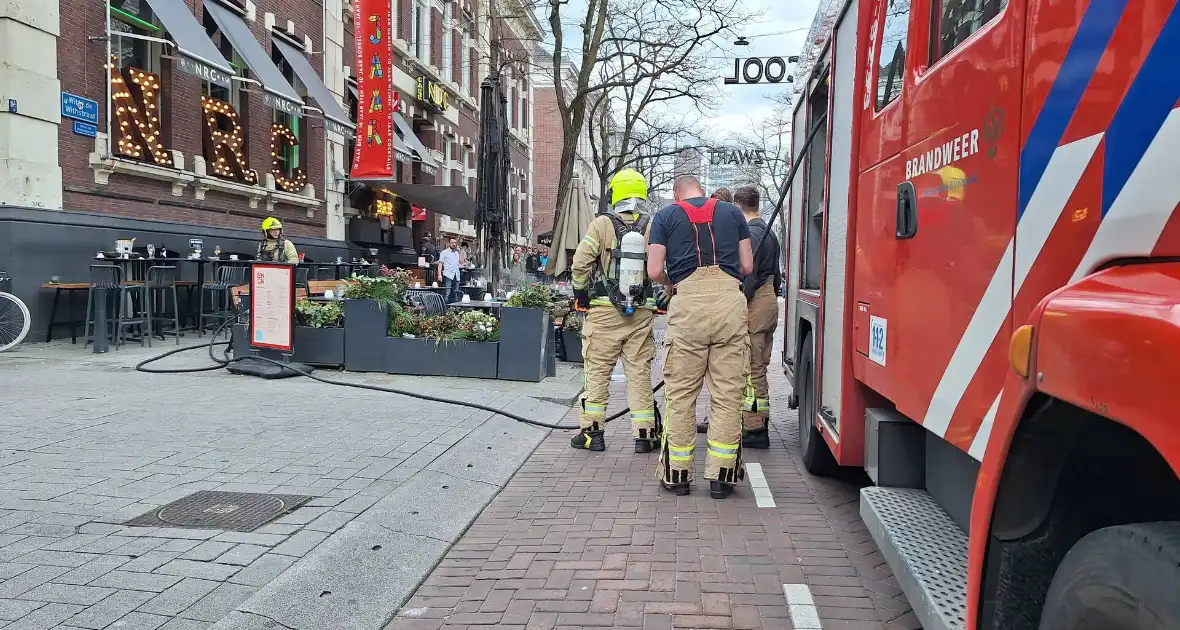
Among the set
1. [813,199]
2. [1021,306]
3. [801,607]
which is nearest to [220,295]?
[813,199]

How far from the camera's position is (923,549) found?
2.68 meters

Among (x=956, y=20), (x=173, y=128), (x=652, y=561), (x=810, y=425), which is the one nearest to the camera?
(x=956, y=20)

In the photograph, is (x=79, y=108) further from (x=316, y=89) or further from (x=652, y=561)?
(x=652, y=561)

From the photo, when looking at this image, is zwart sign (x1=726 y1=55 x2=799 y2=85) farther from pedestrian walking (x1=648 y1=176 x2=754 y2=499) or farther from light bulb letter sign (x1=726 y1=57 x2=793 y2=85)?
pedestrian walking (x1=648 y1=176 x2=754 y2=499)

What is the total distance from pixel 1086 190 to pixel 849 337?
2.32 m

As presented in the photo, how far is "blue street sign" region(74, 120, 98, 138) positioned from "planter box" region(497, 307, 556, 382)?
Answer: 7.20 meters

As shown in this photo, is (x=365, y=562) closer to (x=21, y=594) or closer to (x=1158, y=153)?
(x=21, y=594)

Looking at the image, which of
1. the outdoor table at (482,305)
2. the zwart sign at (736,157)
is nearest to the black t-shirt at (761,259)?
the outdoor table at (482,305)

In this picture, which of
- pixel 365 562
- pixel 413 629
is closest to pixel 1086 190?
pixel 413 629

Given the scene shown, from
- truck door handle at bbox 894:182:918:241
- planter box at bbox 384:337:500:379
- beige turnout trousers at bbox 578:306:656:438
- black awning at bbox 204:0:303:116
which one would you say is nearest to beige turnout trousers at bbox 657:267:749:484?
beige turnout trousers at bbox 578:306:656:438

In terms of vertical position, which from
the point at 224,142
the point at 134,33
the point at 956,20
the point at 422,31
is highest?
the point at 422,31

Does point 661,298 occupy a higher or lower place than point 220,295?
higher

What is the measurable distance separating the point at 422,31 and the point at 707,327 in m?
24.8

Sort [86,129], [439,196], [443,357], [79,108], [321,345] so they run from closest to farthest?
[443,357]
[321,345]
[79,108]
[86,129]
[439,196]
